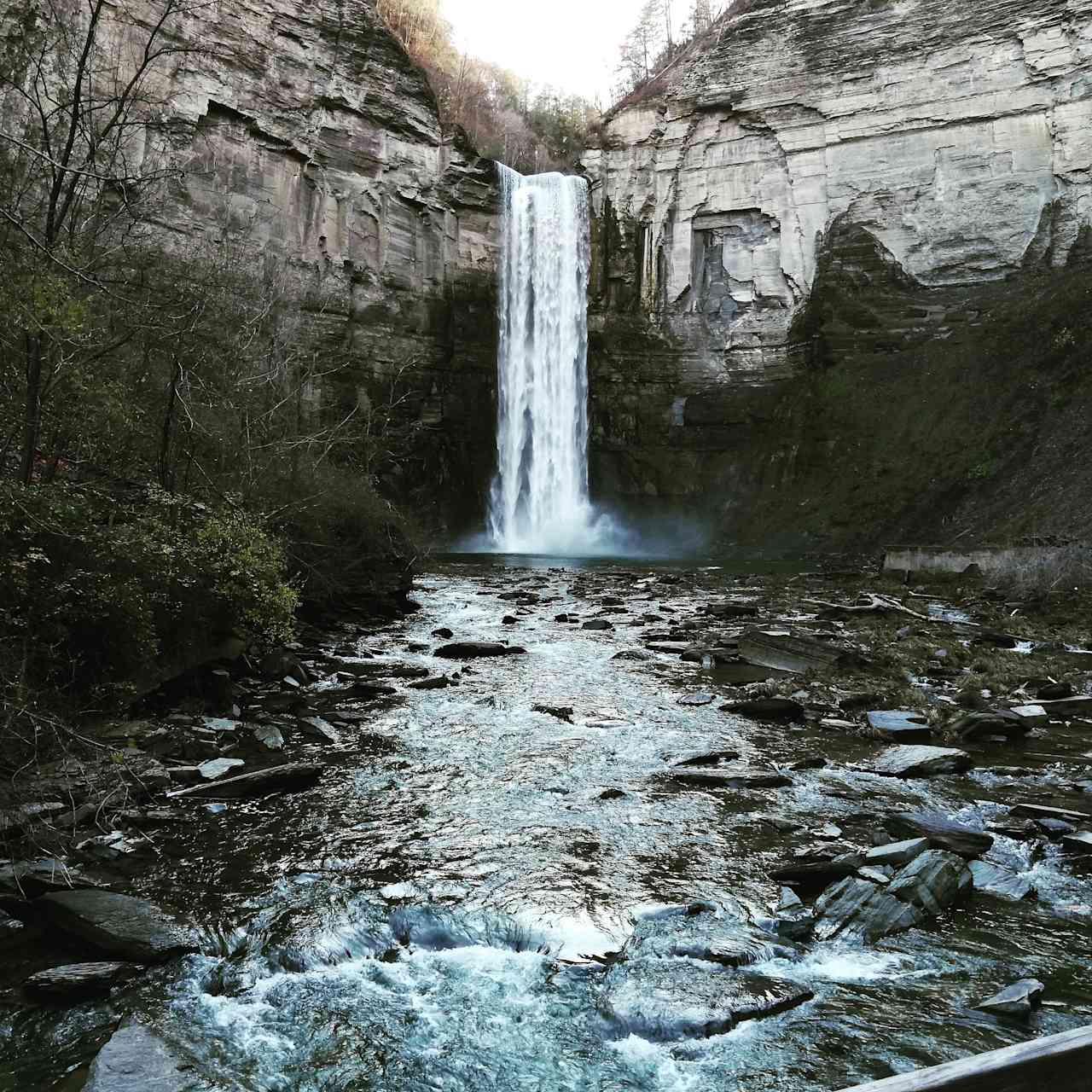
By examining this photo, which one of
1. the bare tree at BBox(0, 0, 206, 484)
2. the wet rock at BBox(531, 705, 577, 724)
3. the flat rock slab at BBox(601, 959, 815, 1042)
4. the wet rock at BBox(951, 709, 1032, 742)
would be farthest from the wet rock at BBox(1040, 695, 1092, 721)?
the bare tree at BBox(0, 0, 206, 484)

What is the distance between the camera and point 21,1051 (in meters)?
2.62

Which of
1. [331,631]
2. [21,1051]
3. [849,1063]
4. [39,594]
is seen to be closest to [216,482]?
[331,631]

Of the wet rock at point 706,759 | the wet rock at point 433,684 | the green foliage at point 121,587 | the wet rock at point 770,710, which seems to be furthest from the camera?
the wet rock at point 433,684

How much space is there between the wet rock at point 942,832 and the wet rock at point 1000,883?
10 centimetres

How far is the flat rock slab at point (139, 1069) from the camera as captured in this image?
7.96 ft

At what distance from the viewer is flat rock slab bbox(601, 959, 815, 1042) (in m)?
2.82

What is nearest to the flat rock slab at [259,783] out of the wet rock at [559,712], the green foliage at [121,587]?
the green foliage at [121,587]

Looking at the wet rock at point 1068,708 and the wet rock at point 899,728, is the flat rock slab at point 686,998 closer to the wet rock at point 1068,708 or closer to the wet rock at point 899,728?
the wet rock at point 899,728

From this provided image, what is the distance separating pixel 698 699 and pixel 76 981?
5.38 meters

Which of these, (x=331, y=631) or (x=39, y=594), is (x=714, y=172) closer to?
(x=331, y=631)

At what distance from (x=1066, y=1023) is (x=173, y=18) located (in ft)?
113

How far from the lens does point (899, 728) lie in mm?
6145

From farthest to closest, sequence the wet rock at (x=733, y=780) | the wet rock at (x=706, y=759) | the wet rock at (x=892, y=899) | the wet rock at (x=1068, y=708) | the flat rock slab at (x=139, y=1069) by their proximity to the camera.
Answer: the wet rock at (x=1068, y=708), the wet rock at (x=706, y=759), the wet rock at (x=733, y=780), the wet rock at (x=892, y=899), the flat rock slab at (x=139, y=1069)

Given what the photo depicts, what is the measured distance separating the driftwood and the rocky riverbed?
1.19m
